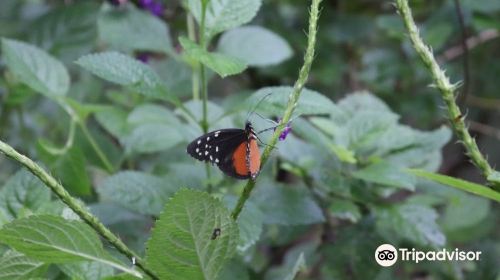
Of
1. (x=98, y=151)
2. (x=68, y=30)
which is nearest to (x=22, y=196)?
(x=98, y=151)

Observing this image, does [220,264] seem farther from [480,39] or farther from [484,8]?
[480,39]

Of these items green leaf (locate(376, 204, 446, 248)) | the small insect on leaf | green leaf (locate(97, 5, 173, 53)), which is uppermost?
green leaf (locate(97, 5, 173, 53))

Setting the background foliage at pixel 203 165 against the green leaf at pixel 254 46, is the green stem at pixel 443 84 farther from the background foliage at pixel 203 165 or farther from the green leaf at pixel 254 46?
the green leaf at pixel 254 46

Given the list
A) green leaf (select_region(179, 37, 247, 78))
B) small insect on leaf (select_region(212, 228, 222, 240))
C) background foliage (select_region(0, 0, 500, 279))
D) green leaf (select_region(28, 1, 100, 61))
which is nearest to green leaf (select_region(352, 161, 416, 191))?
background foliage (select_region(0, 0, 500, 279))

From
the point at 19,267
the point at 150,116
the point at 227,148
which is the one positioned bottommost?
the point at 19,267

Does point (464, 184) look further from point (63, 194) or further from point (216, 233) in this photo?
point (63, 194)

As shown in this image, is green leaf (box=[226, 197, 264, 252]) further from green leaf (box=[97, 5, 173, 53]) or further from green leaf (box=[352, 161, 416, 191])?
green leaf (box=[97, 5, 173, 53])
